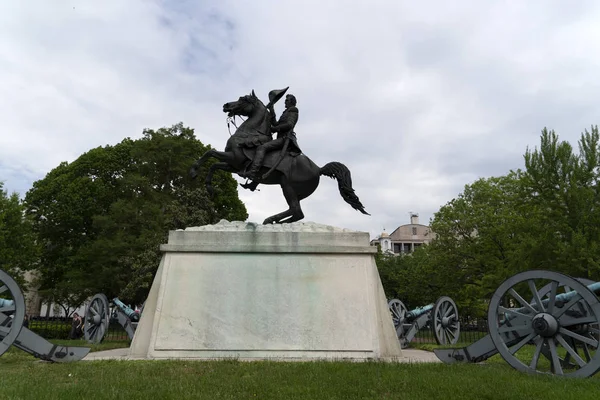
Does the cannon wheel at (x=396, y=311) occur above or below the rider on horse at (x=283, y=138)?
below

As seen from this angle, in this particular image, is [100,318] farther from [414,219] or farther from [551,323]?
[414,219]

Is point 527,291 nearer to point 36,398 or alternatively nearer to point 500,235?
point 500,235

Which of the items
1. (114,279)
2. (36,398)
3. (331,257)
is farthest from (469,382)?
(114,279)

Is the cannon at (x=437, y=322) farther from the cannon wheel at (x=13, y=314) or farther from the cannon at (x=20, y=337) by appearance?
the cannon wheel at (x=13, y=314)

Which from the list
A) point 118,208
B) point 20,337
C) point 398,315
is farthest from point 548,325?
point 118,208

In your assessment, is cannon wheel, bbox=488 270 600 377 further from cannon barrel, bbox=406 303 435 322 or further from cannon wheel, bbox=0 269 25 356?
cannon barrel, bbox=406 303 435 322

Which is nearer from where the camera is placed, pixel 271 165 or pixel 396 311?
pixel 271 165

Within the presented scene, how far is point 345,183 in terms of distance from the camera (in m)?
10.3

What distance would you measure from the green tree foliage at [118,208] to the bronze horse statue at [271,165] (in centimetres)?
1413

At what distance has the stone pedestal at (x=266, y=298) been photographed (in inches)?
326

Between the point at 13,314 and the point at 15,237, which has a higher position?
the point at 15,237

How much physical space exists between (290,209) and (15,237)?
21.1 metres

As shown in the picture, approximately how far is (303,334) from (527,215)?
18644 millimetres

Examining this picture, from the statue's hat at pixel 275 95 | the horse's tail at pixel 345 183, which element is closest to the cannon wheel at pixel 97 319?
the statue's hat at pixel 275 95
